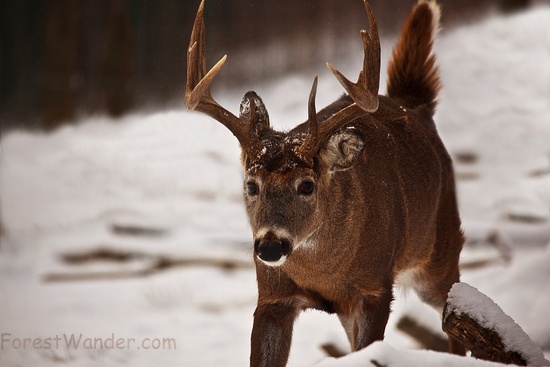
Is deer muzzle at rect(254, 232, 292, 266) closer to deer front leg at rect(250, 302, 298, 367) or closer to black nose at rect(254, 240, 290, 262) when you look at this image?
black nose at rect(254, 240, 290, 262)

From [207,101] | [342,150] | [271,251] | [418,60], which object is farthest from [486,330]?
[418,60]

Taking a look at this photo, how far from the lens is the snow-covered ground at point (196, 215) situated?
684 centimetres

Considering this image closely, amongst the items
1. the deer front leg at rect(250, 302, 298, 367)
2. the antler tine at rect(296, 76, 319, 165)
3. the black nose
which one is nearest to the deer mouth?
the black nose

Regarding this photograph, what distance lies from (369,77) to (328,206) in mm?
682

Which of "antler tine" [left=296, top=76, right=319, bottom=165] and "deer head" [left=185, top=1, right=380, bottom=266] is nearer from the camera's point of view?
"deer head" [left=185, top=1, right=380, bottom=266]

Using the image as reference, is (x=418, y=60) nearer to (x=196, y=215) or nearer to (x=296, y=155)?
(x=296, y=155)

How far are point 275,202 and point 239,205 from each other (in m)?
5.14

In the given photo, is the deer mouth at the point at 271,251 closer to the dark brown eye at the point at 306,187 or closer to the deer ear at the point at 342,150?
the dark brown eye at the point at 306,187

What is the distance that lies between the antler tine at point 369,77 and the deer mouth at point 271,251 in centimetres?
84

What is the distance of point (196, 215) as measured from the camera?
920 centimetres

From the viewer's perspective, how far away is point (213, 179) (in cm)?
947

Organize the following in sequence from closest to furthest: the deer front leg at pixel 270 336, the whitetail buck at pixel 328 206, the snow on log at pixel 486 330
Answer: the snow on log at pixel 486 330
the whitetail buck at pixel 328 206
the deer front leg at pixel 270 336

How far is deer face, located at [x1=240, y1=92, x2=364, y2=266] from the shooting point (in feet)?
13.6

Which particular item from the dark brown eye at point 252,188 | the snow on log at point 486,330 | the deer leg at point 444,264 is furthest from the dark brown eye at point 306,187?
the deer leg at point 444,264
